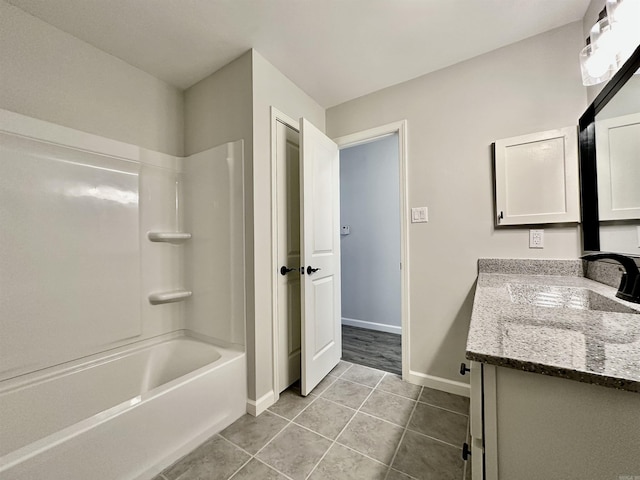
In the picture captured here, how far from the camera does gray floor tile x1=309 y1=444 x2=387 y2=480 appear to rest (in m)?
1.20

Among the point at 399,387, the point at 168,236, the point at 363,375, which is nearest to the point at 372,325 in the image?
the point at 363,375

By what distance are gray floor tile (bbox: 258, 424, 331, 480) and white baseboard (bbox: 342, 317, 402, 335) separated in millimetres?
1935

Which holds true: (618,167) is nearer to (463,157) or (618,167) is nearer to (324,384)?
(463,157)

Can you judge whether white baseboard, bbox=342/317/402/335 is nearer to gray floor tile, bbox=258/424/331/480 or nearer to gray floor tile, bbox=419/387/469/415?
gray floor tile, bbox=419/387/469/415

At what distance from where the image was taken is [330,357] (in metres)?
2.20

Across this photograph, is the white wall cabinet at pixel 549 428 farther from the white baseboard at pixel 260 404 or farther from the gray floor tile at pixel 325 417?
the white baseboard at pixel 260 404

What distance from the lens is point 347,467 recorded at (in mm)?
1256

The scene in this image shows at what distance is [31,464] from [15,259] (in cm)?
99

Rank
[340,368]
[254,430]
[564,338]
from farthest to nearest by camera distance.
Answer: [340,368] → [254,430] → [564,338]

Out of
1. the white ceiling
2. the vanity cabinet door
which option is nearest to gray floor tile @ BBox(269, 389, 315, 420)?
the vanity cabinet door

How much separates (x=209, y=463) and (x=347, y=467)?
69cm

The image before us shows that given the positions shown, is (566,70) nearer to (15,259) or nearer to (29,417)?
(15,259)

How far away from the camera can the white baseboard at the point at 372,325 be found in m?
3.17

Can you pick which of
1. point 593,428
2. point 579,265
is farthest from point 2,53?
point 579,265
